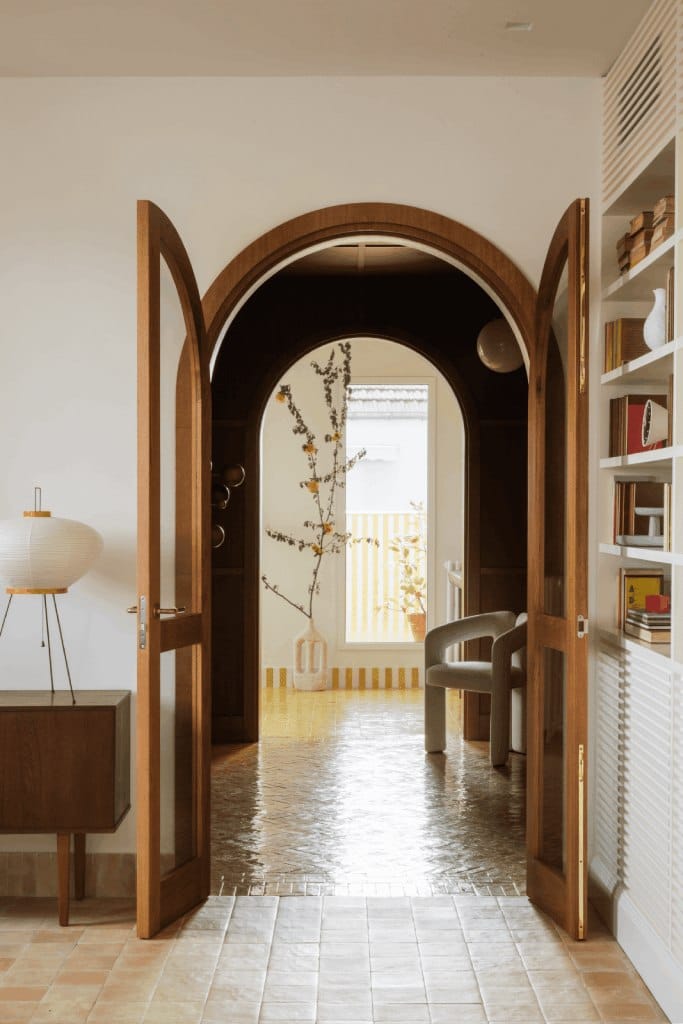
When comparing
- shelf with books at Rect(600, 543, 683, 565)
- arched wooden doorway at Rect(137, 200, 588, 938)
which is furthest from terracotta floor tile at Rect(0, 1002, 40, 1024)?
shelf with books at Rect(600, 543, 683, 565)

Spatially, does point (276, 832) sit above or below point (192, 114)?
below

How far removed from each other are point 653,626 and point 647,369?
0.87 meters

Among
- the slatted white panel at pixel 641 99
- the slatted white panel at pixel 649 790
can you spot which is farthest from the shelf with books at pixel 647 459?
Answer: the slatted white panel at pixel 641 99

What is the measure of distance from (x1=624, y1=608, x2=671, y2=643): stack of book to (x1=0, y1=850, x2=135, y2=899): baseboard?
77.7 inches

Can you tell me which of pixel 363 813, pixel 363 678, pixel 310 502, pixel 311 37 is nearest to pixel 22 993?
pixel 363 813

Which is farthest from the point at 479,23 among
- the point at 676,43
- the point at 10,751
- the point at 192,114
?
the point at 10,751

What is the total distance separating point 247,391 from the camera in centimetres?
660

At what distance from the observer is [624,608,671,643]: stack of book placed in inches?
124

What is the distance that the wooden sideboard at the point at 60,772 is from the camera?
345cm

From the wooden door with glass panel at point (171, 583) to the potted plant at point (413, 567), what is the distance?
4.85m

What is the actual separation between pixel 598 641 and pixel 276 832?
175 cm

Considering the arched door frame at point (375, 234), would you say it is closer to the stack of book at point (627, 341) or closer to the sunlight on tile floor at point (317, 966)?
the stack of book at point (627, 341)

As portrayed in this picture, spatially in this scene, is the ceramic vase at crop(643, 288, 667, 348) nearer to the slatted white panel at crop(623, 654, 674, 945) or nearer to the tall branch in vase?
the slatted white panel at crop(623, 654, 674, 945)

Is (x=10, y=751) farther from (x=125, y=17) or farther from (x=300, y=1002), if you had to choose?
(x=125, y=17)
